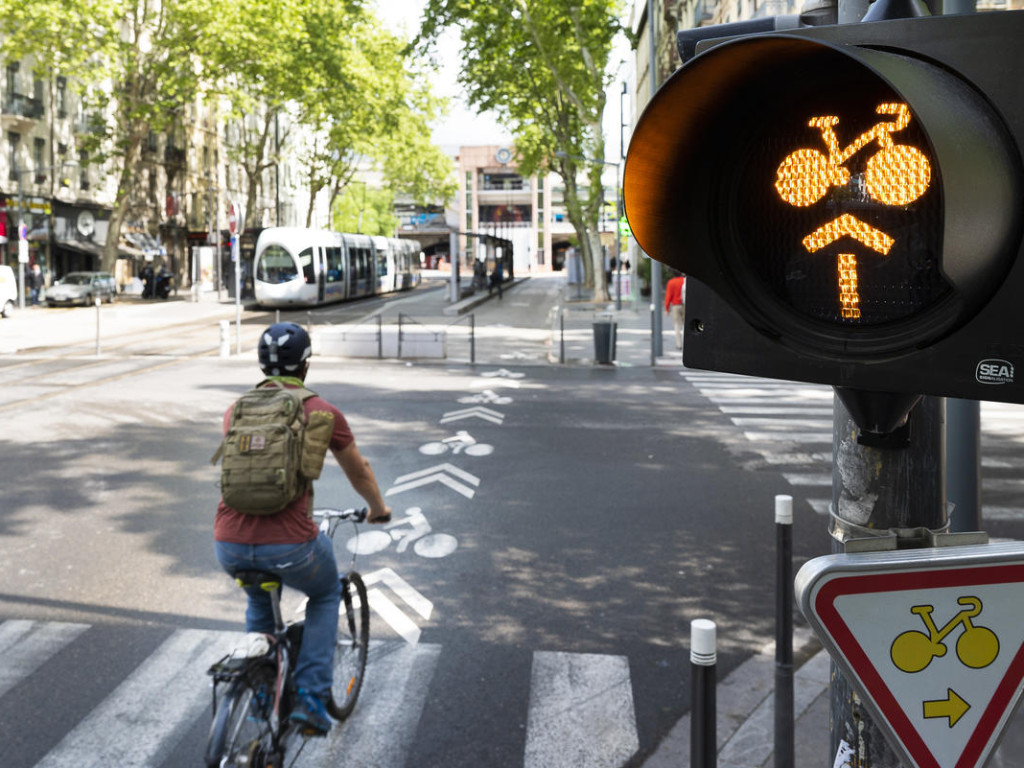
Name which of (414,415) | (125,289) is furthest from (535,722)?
(125,289)

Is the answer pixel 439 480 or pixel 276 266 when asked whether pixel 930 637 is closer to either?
pixel 439 480

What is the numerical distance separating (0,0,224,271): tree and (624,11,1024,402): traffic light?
40.4m

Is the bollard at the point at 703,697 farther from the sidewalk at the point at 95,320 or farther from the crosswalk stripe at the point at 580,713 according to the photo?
the sidewalk at the point at 95,320

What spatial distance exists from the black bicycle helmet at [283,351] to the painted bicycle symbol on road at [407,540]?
11.2 feet

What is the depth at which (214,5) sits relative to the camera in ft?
134

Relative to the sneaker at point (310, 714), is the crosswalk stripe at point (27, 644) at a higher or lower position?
lower

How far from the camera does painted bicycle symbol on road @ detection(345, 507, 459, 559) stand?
26.1 feet

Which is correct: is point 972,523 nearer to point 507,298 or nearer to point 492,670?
point 492,670

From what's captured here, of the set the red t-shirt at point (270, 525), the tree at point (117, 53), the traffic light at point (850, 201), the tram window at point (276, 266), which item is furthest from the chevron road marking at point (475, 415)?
the tree at point (117, 53)

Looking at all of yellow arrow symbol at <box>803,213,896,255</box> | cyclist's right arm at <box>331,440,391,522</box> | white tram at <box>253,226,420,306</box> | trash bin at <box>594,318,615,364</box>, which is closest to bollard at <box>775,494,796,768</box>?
cyclist's right arm at <box>331,440,391,522</box>

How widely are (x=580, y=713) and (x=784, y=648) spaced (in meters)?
1.18

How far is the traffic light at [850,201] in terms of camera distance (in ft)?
4.66

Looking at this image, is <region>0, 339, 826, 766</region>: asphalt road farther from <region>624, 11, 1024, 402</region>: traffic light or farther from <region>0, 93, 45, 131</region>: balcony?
<region>0, 93, 45, 131</region>: balcony

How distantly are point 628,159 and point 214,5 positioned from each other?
42.8 metres
